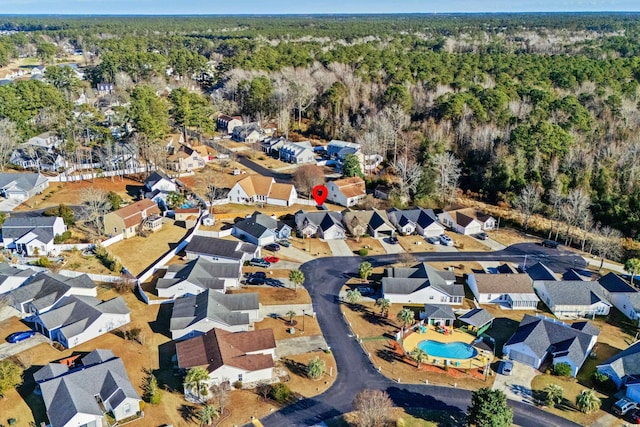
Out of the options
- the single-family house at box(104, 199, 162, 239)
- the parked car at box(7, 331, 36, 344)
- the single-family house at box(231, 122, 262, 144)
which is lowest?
the parked car at box(7, 331, 36, 344)

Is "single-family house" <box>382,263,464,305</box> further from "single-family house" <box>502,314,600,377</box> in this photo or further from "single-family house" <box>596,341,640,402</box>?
"single-family house" <box>596,341,640,402</box>

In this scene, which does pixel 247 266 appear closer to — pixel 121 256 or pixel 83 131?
pixel 121 256

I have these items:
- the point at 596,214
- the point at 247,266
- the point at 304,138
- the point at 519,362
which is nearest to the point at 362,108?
the point at 304,138

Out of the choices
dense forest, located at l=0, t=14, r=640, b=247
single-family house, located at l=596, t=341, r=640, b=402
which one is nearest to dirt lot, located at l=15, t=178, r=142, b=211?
dense forest, located at l=0, t=14, r=640, b=247

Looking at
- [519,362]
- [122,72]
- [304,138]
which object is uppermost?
[122,72]

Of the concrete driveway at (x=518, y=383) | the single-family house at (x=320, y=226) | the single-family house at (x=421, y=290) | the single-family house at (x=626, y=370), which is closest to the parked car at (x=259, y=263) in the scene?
the single-family house at (x=320, y=226)

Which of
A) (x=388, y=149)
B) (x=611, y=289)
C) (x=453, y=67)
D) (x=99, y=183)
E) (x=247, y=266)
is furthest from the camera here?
(x=453, y=67)

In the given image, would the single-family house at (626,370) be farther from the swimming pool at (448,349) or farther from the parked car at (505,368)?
the swimming pool at (448,349)
